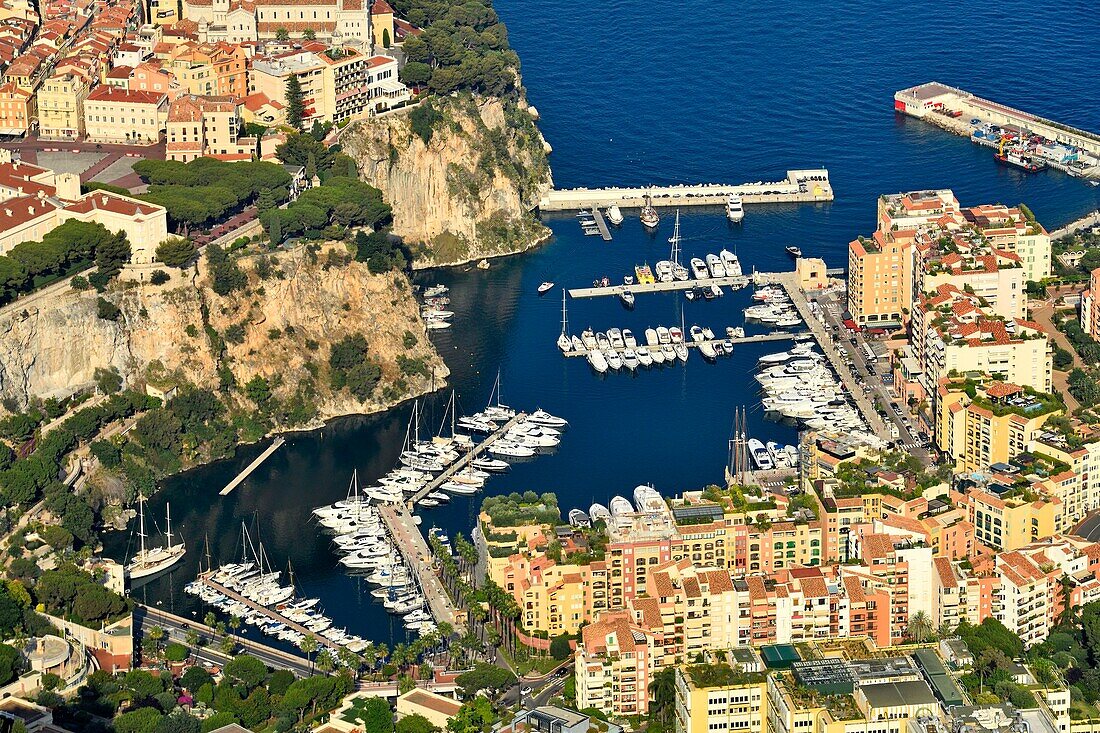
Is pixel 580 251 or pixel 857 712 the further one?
pixel 580 251

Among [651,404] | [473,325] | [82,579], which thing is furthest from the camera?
[473,325]

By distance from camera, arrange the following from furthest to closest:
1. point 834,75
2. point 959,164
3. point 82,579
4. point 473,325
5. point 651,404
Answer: point 834,75, point 959,164, point 473,325, point 651,404, point 82,579

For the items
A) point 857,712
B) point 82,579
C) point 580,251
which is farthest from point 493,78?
point 857,712

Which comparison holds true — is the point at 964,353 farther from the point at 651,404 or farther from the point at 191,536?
the point at 191,536

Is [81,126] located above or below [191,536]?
above

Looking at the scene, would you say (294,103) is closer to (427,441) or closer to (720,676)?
(427,441)

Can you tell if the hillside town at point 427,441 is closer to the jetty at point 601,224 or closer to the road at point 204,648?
the road at point 204,648

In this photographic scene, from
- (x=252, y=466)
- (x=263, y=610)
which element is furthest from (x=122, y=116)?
(x=263, y=610)

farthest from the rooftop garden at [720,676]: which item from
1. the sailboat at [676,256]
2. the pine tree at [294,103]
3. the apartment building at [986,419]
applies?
the pine tree at [294,103]
